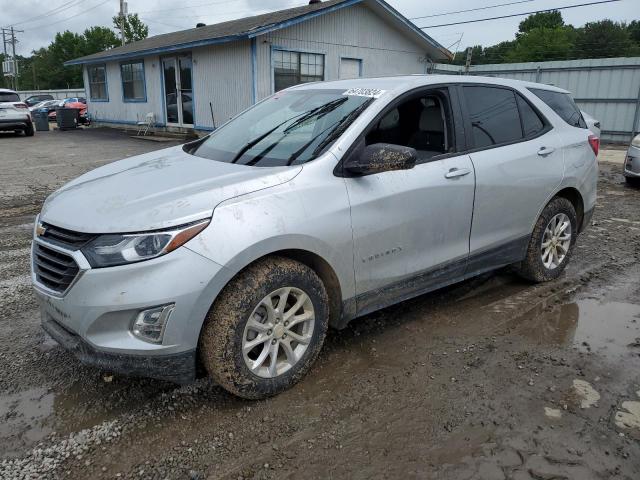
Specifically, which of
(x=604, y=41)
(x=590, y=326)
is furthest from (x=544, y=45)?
(x=590, y=326)

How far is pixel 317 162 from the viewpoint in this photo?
10.1ft

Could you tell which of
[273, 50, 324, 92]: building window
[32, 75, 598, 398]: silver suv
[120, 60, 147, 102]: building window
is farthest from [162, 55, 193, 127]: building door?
[32, 75, 598, 398]: silver suv

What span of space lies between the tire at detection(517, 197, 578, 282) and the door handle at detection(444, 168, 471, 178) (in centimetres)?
113

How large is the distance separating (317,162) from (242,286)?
88cm

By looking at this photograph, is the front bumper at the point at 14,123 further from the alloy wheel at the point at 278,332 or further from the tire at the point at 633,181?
the alloy wheel at the point at 278,332

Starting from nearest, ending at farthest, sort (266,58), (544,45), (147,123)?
(266,58) → (147,123) → (544,45)

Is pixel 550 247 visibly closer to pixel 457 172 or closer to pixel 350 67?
pixel 457 172

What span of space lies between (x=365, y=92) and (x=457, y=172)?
0.85 metres

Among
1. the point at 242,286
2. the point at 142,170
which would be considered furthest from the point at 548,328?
the point at 142,170

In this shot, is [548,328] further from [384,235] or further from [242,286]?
[242,286]

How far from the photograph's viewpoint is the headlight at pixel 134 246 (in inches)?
99.1

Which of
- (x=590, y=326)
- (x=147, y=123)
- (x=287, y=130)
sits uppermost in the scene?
(x=287, y=130)

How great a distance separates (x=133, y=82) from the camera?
20969mm

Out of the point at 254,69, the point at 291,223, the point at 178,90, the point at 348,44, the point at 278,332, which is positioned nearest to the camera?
the point at 291,223
